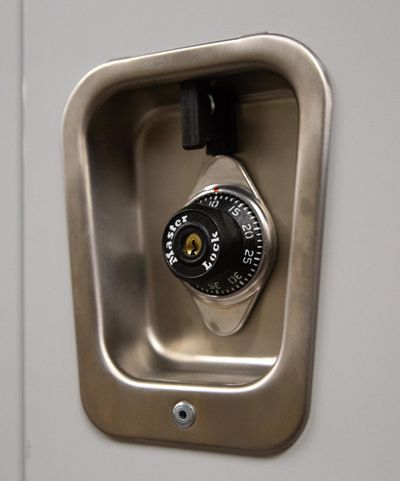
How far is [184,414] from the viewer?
712mm

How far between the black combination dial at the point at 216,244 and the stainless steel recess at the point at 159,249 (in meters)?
0.03

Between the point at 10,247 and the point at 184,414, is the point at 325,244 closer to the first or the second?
the point at 184,414

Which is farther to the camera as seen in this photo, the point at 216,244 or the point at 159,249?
the point at 159,249

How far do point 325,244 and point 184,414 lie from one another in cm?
22

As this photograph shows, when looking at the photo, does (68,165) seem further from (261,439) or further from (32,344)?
(261,439)

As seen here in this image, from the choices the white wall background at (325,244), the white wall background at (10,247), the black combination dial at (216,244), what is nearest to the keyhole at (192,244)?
the black combination dial at (216,244)

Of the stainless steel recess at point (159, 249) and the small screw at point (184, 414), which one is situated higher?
the stainless steel recess at point (159, 249)

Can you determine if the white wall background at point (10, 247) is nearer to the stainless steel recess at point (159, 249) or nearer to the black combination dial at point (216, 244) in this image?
the stainless steel recess at point (159, 249)

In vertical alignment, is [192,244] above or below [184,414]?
above

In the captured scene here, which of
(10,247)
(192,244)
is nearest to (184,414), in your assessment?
(192,244)

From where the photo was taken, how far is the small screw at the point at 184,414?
27.9 inches

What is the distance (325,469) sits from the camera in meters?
0.65

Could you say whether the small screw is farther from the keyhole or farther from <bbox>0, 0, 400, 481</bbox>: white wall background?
the keyhole

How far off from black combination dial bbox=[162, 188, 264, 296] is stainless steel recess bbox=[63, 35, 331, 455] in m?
0.03
